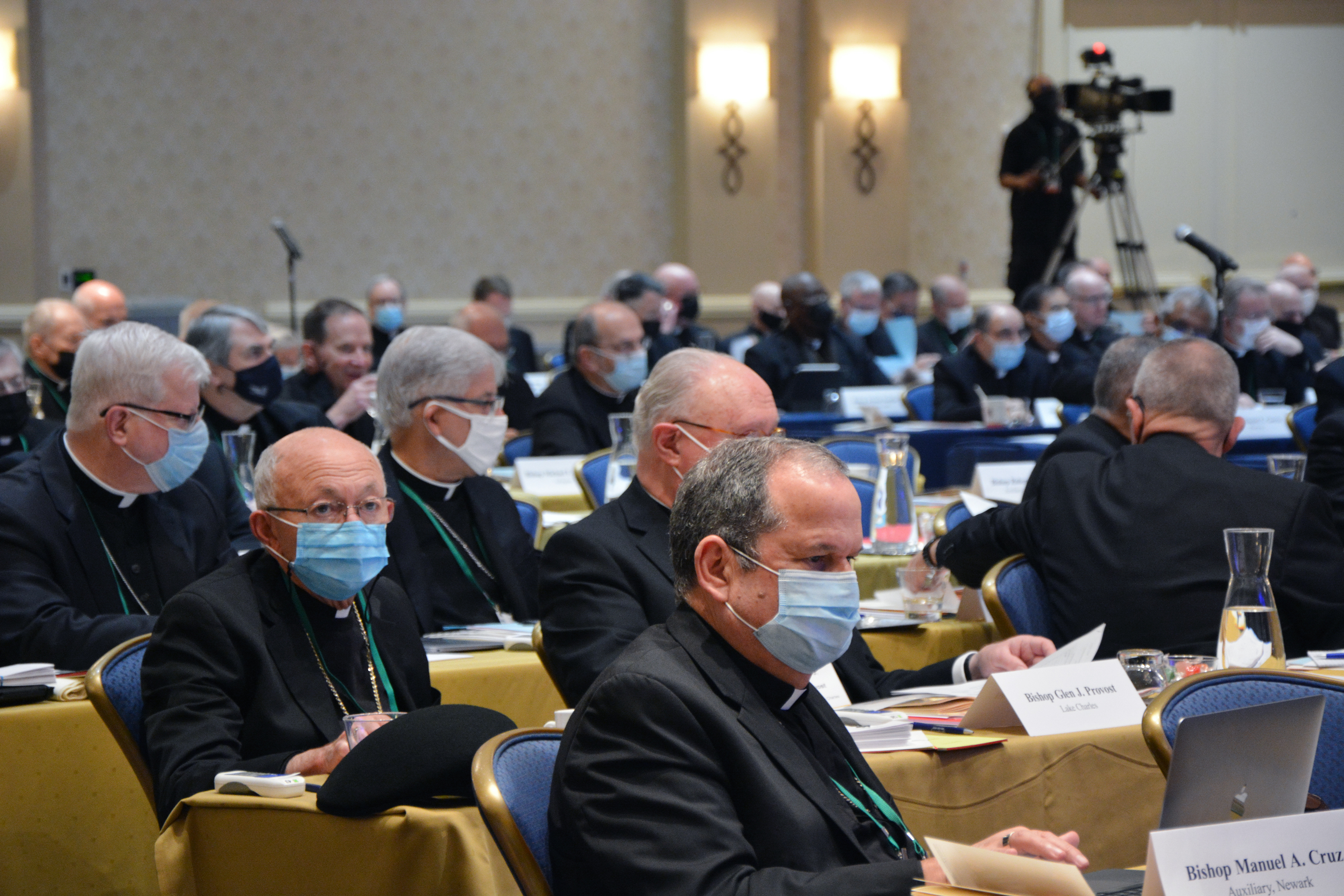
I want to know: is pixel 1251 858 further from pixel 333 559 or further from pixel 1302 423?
pixel 1302 423

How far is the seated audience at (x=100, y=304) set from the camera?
25.9 ft

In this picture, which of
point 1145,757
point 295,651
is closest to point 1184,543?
point 1145,757

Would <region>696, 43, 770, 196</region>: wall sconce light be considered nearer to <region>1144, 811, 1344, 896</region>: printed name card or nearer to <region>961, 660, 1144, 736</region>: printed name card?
<region>961, 660, 1144, 736</region>: printed name card

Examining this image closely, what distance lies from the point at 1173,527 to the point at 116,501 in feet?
7.92

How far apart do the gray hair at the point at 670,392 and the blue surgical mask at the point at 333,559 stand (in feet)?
2.04

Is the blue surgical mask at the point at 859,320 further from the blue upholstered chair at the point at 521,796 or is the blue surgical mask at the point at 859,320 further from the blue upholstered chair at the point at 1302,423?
the blue upholstered chair at the point at 521,796

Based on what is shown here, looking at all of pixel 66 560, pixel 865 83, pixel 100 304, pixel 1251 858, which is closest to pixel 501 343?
pixel 100 304

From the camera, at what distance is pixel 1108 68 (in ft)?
45.6

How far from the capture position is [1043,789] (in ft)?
8.46

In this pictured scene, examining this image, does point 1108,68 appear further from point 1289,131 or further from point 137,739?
point 137,739

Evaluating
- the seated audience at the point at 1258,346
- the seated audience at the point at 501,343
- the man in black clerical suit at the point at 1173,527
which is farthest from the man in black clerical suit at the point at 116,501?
the seated audience at the point at 1258,346

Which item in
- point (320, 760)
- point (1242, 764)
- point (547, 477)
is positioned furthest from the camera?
point (547, 477)

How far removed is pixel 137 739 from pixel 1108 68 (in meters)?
13.0

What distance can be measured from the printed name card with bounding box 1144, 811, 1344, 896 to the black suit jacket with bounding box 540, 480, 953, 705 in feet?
3.88
